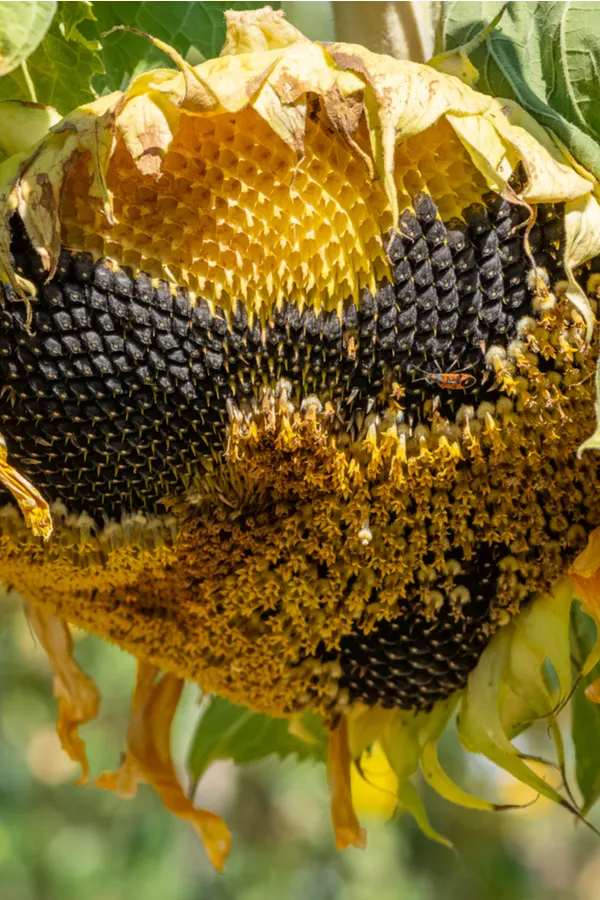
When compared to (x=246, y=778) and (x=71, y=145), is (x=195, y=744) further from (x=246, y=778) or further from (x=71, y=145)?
(x=246, y=778)

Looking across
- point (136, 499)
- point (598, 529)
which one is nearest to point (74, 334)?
point (136, 499)

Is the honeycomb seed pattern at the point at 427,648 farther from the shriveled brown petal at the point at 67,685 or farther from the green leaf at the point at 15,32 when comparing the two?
the green leaf at the point at 15,32

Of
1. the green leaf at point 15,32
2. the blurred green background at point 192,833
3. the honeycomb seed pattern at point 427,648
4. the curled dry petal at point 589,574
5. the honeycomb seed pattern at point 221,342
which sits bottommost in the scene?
the blurred green background at point 192,833

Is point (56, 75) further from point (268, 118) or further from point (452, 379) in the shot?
point (452, 379)

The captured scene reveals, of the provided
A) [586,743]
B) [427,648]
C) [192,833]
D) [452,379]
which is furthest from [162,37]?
[192,833]

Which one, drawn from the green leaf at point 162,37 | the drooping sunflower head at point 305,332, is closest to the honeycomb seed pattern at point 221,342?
the drooping sunflower head at point 305,332

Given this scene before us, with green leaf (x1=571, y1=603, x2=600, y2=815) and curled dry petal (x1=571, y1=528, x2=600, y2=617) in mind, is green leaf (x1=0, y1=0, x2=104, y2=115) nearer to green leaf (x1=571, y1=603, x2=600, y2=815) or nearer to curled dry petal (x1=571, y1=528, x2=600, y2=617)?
curled dry petal (x1=571, y1=528, x2=600, y2=617)
